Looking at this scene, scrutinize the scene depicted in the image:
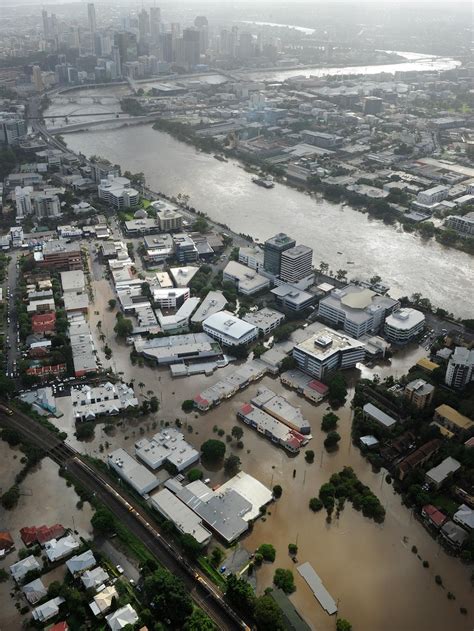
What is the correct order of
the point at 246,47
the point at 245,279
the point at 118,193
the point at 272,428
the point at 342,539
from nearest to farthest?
the point at 342,539
the point at 272,428
the point at 245,279
the point at 118,193
the point at 246,47

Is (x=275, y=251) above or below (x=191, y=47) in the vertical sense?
below

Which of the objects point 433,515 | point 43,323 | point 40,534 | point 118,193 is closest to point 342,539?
point 433,515

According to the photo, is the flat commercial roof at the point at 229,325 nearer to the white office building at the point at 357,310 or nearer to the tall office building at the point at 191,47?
the white office building at the point at 357,310

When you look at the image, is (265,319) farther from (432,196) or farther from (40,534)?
(432,196)

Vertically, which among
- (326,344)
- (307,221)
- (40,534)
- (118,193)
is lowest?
(40,534)

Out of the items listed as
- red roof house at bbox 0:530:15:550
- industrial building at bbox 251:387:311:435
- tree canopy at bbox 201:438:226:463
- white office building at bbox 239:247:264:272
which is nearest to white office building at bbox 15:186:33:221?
white office building at bbox 239:247:264:272
